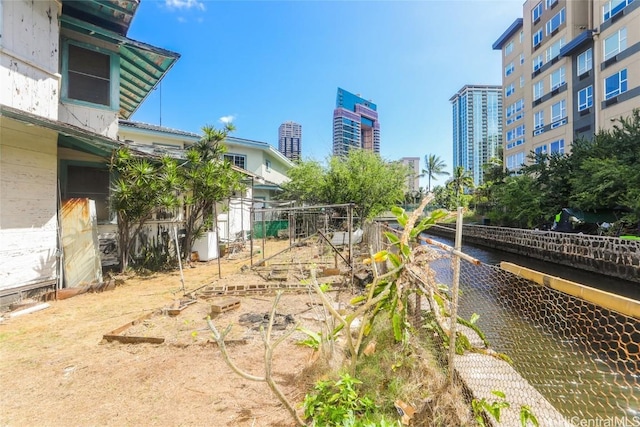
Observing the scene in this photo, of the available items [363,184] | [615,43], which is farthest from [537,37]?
[363,184]

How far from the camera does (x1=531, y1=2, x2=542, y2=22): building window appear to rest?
27.8m

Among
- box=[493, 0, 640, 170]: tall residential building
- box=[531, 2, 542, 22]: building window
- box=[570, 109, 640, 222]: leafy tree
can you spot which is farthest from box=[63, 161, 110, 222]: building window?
box=[531, 2, 542, 22]: building window

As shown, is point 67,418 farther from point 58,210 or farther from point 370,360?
point 58,210

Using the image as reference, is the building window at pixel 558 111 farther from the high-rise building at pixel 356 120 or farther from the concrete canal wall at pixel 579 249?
the high-rise building at pixel 356 120

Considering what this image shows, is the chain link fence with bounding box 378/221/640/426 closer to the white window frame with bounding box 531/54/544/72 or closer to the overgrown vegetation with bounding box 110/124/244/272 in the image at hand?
the overgrown vegetation with bounding box 110/124/244/272

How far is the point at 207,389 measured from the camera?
3.33 m

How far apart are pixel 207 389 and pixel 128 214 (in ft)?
22.3

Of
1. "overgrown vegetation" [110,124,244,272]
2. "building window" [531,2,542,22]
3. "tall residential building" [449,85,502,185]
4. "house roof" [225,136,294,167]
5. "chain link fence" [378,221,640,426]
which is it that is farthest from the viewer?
"tall residential building" [449,85,502,185]

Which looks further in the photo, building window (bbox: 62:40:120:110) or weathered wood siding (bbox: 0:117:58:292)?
building window (bbox: 62:40:120:110)

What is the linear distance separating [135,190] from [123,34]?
4836 millimetres

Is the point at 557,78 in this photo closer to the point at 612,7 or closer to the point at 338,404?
the point at 612,7

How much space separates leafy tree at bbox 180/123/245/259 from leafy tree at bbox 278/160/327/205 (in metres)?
7.81

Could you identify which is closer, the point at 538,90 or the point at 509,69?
the point at 538,90

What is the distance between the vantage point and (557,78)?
2577 centimetres
